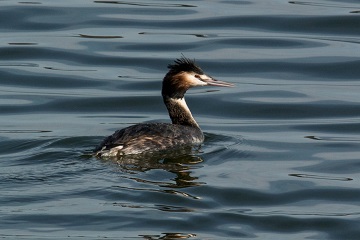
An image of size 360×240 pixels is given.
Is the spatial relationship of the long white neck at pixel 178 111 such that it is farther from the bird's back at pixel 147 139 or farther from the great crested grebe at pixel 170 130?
the bird's back at pixel 147 139

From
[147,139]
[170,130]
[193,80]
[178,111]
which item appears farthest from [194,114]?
[147,139]

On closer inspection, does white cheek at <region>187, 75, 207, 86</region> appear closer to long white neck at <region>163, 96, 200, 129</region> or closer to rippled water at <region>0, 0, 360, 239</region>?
long white neck at <region>163, 96, 200, 129</region>

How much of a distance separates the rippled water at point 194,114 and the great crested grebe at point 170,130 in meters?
0.19

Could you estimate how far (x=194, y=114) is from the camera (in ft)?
50.0

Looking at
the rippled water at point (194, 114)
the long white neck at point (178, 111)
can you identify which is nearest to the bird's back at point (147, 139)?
the rippled water at point (194, 114)

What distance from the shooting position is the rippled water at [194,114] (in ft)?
33.6

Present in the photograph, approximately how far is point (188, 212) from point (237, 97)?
18.3 feet

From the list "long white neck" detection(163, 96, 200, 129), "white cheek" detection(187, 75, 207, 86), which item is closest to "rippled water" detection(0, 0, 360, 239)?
"long white neck" detection(163, 96, 200, 129)

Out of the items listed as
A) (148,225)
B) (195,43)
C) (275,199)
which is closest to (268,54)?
(195,43)

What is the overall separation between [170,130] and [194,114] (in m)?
2.34

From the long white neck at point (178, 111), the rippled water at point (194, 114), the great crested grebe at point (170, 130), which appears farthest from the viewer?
the long white neck at point (178, 111)

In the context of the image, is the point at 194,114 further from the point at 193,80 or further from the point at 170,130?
the point at 170,130

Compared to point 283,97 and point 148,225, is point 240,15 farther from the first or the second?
point 148,225

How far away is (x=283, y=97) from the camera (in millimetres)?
15711
